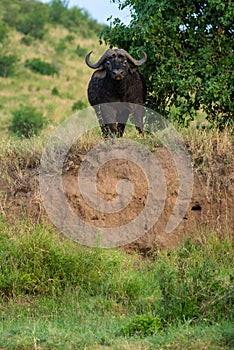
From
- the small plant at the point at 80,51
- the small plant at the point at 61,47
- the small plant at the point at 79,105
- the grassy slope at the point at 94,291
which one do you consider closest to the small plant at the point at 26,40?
the small plant at the point at 61,47

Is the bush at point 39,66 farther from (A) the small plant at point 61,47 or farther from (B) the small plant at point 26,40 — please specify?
(B) the small plant at point 26,40

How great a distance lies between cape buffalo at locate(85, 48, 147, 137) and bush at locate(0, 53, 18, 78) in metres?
19.3

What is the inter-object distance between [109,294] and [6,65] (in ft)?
74.0

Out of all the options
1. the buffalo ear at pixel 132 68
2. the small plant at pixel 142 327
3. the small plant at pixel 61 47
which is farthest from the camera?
the small plant at pixel 61 47

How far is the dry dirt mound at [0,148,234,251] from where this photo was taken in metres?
8.59

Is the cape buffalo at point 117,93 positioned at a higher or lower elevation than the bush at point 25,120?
higher

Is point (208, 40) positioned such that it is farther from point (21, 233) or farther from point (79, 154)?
point (21, 233)

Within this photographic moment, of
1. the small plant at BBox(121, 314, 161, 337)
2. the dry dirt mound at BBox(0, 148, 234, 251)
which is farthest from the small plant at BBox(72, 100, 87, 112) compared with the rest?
the small plant at BBox(121, 314, 161, 337)

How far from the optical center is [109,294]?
7.12 m

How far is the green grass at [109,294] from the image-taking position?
567 centimetres

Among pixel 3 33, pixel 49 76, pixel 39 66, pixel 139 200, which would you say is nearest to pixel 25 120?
pixel 49 76

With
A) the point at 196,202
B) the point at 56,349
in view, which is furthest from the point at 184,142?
the point at 56,349

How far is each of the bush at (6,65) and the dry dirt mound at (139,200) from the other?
20241mm

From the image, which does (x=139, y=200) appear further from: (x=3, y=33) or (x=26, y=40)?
(x=26, y=40)
